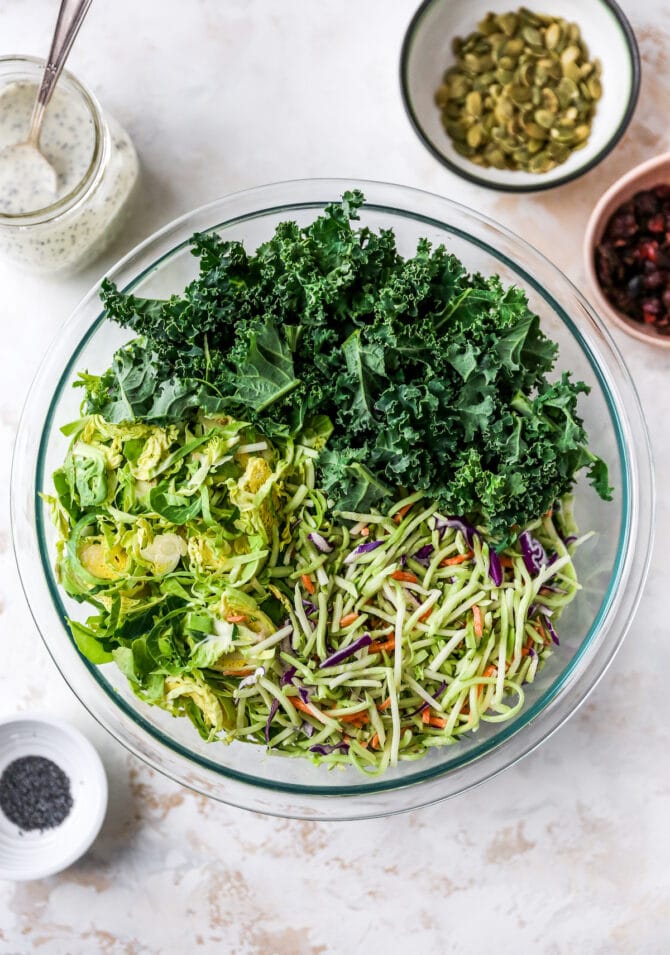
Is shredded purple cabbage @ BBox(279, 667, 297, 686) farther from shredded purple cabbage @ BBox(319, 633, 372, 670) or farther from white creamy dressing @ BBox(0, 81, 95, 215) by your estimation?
white creamy dressing @ BBox(0, 81, 95, 215)

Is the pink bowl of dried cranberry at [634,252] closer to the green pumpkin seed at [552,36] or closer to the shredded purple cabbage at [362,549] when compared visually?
the green pumpkin seed at [552,36]

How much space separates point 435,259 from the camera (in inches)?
75.7

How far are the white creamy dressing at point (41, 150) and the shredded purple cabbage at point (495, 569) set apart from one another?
1.34 metres

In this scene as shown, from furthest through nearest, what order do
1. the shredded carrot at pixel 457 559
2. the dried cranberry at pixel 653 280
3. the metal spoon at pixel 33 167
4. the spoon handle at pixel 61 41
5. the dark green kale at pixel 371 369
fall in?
the dried cranberry at pixel 653 280, the metal spoon at pixel 33 167, the spoon handle at pixel 61 41, the shredded carrot at pixel 457 559, the dark green kale at pixel 371 369

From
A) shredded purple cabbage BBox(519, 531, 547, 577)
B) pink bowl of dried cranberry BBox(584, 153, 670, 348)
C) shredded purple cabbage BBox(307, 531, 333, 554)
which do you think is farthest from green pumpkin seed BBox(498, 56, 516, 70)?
shredded purple cabbage BBox(307, 531, 333, 554)

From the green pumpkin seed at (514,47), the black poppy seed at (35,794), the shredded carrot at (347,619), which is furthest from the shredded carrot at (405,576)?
the green pumpkin seed at (514,47)

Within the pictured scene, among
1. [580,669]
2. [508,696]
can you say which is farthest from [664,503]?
[508,696]

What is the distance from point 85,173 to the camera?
2154mm

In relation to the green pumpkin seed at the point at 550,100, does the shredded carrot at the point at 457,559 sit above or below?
below

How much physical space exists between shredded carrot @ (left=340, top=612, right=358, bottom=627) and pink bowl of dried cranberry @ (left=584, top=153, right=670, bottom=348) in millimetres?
1053

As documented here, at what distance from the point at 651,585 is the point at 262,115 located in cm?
165

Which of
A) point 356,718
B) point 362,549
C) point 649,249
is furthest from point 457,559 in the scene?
point 649,249

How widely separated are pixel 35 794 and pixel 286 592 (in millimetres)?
1017

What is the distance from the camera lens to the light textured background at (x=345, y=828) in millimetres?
2379
